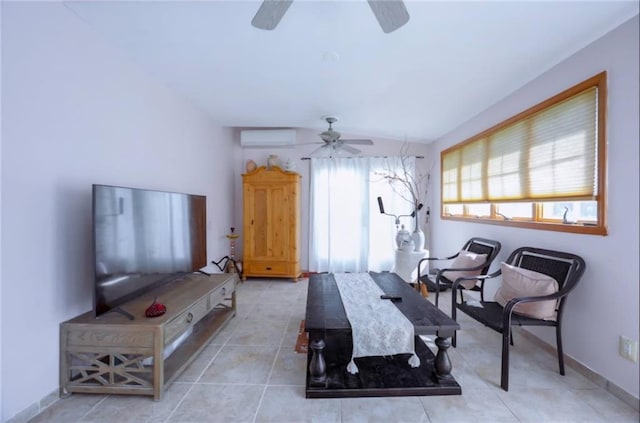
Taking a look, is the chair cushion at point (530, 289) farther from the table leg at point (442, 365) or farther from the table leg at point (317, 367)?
the table leg at point (317, 367)

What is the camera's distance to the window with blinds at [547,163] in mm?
1848

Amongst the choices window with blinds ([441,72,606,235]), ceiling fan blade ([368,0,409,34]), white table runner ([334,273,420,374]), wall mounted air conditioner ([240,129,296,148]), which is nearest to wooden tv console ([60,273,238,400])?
white table runner ([334,273,420,374])

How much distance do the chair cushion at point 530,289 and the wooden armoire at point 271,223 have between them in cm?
286

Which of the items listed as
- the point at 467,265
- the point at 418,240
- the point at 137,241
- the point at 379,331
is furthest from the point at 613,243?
the point at 137,241

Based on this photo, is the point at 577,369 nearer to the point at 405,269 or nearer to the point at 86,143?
the point at 405,269

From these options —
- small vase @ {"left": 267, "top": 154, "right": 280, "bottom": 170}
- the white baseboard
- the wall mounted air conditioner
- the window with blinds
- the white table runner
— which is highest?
the wall mounted air conditioner

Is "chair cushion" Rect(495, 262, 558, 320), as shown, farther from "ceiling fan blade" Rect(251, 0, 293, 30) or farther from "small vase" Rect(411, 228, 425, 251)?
"ceiling fan blade" Rect(251, 0, 293, 30)

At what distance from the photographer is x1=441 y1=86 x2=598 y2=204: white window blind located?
190 cm

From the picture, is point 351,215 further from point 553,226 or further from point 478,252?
point 553,226

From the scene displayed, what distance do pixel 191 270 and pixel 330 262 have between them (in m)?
2.47

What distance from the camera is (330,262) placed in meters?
4.61

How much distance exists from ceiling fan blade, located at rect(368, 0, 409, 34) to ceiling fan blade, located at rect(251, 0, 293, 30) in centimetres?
42

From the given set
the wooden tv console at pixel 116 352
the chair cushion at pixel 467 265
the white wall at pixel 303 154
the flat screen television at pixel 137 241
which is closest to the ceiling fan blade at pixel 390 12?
the flat screen television at pixel 137 241

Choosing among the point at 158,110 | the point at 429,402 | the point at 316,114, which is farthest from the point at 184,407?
the point at 316,114
